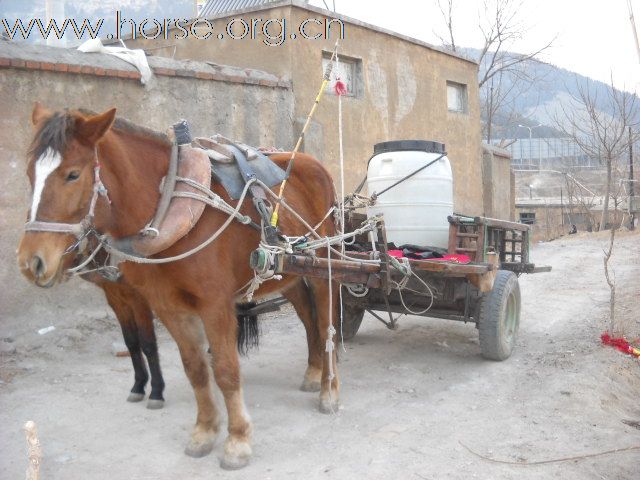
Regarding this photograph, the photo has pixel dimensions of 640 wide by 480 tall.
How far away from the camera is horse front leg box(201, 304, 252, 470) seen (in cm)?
313

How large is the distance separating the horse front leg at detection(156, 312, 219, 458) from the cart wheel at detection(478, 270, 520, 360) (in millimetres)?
2359

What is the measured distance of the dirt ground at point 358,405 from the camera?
3213mm

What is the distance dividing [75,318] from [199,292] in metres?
3.30

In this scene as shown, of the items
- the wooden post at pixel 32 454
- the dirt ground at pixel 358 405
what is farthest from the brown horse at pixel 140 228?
the wooden post at pixel 32 454

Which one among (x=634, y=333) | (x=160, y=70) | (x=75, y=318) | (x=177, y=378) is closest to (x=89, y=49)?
(x=160, y=70)

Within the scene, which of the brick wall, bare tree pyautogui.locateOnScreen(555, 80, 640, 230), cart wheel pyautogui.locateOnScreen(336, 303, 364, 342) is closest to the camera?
the brick wall

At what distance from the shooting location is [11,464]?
325 centimetres

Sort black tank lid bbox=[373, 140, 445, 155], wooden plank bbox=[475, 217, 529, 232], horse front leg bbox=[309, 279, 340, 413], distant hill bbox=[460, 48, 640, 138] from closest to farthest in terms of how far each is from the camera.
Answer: horse front leg bbox=[309, 279, 340, 413] < wooden plank bbox=[475, 217, 529, 232] < black tank lid bbox=[373, 140, 445, 155] < distant hill bbox=[460, 48, 640, 138]

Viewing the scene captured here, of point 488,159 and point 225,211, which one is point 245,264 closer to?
point 225,211

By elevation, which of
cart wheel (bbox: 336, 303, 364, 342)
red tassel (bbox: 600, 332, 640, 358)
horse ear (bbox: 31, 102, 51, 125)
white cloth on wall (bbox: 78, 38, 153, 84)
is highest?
white cloth on wall (bbox: 78, 38, 153, 84)

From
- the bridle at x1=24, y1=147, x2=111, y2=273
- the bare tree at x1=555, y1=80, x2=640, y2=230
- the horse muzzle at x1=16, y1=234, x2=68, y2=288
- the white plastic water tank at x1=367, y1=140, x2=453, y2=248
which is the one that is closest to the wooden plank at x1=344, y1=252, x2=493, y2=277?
the white plastic water tank at x1=367, y1=140, x2=453, y2=248

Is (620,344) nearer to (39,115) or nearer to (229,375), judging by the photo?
(229,375)

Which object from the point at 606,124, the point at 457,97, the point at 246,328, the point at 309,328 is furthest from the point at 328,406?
the point at 606,124

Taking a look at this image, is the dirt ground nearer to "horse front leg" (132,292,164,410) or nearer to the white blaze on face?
"horse front leg" (132,292,164,410)
